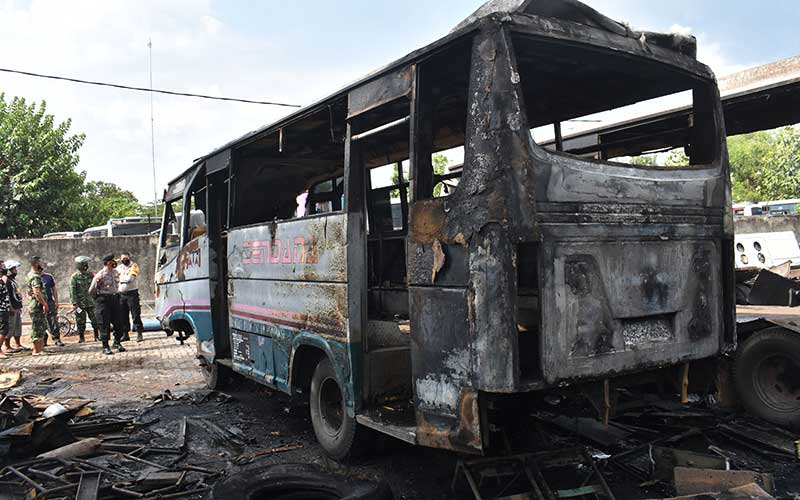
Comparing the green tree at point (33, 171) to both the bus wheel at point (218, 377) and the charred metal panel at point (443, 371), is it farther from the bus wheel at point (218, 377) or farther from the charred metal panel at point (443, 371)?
the charred metal panel at point (443, 371)

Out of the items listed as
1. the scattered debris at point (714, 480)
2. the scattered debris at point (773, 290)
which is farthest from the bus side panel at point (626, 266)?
the scattered debris at point (773, 290)

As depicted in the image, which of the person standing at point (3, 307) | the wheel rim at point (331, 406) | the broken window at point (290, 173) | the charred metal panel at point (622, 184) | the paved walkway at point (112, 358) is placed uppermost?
the broken window at point (290, 173)

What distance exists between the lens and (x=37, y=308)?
11.4 meters

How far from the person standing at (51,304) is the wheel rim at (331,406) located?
904 centimetres

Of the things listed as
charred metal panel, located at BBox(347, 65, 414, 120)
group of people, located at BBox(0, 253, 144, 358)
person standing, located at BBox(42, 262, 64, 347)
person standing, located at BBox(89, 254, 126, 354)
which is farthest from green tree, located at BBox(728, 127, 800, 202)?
charred metal panel, located at BBox(347, 65, 414, 120)

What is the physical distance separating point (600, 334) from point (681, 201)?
1198 millimetres

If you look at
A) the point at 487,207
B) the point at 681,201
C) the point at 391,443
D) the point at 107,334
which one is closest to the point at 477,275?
the point at 487,207

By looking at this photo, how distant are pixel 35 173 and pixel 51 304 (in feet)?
29.5

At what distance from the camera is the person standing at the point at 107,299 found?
11297mm

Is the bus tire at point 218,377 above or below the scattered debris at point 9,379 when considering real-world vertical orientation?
above

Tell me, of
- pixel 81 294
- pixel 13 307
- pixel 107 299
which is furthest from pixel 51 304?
pixel 107 299

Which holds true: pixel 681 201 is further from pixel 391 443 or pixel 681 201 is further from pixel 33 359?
pixel 33 359

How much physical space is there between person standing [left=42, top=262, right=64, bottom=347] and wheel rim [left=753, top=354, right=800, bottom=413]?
11915mm

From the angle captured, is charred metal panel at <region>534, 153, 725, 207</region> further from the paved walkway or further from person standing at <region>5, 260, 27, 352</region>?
person standing at <region>5, 260, 27, 352</region>
